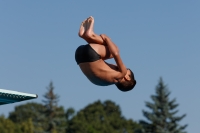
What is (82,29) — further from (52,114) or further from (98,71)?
(52,114)

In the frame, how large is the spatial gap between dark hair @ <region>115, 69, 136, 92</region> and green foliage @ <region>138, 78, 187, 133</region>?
48.0 m

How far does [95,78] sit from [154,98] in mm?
51103

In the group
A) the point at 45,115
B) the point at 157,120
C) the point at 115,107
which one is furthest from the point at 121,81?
the point at 115,107

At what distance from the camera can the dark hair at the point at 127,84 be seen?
11.5m

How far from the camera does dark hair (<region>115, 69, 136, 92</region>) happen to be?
11.5 metres

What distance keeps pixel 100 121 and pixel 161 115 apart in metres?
37.9

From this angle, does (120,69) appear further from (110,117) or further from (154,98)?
(110,117)

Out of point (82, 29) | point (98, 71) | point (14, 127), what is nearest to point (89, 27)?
point (82, 29)

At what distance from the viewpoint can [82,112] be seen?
95562mm

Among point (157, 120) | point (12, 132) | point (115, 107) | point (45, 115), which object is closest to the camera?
point (157, 120)

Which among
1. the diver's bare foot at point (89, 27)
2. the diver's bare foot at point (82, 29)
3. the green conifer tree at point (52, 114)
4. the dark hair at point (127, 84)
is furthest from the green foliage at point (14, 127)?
the diver's bare foot at point (89, 27)

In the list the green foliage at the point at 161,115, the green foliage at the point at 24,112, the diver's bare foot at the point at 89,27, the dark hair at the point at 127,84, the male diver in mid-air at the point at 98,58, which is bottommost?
the dark hair at the point at 127,84

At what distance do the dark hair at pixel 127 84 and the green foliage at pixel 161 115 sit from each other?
48.0 metres

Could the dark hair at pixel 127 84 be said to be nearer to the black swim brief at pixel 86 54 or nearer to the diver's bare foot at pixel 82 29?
the black swim brief at pixel 86 54
